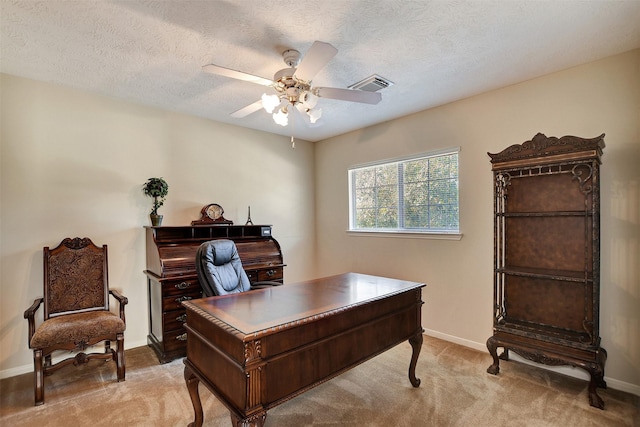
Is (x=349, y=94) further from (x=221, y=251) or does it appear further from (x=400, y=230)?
(x=400, y=230)

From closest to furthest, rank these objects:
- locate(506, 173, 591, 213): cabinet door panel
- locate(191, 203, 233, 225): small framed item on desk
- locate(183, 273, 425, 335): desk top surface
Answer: locate(183, 273, 425, 335): desk top surface → locate(506, 173, 591, 213): cabinet door panel → locate(191, 203, 233, 225): small framed item on desk

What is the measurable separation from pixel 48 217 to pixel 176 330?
1573mm

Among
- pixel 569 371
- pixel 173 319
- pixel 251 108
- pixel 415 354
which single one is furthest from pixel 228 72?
pixel 569 371

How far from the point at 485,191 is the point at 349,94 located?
184 centimetres

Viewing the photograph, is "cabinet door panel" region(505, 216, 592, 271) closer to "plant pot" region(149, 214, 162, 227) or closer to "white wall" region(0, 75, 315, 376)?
"white wall" region(0, 75, 315, 376)

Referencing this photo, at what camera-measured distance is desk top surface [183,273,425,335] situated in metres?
1.58

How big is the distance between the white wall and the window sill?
4.31 feet

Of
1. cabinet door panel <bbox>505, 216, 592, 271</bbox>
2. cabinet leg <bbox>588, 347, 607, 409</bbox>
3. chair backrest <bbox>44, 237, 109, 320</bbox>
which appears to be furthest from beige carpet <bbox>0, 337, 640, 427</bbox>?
cabinet door panel <bbox>505, 216, 592, 271</bbox>

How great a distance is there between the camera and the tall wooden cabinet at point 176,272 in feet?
9.68

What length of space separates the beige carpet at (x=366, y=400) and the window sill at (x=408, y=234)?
49.2 inches

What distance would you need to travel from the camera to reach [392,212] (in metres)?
4.09

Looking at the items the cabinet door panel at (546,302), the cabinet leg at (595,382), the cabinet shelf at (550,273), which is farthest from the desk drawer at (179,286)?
the cabinet leg at (595,382)

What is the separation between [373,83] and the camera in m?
2.79

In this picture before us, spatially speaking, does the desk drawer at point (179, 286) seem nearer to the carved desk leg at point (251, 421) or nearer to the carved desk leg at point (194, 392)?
the carved desk leg at point (194, 392)
